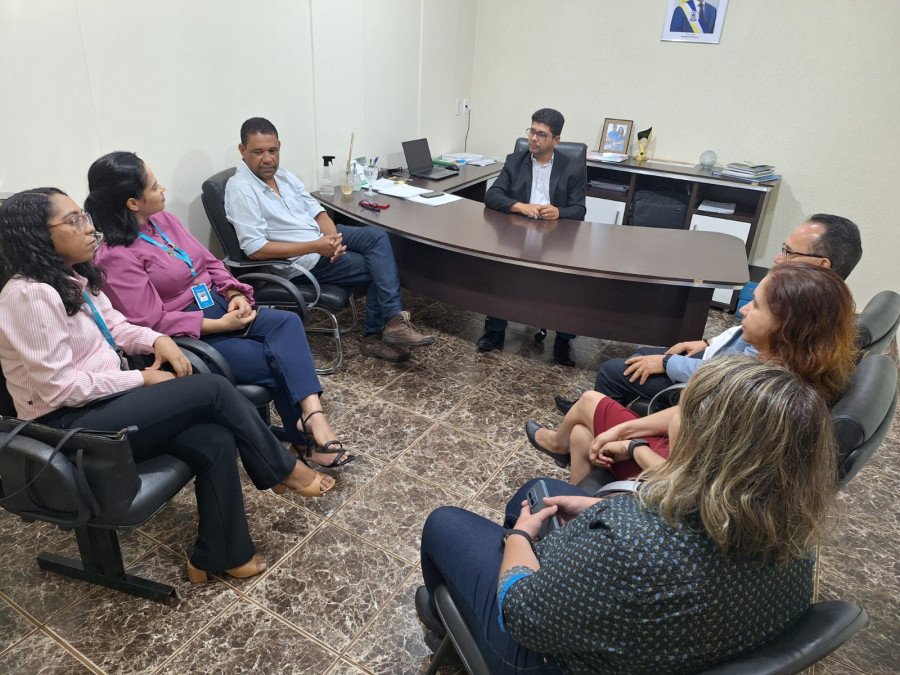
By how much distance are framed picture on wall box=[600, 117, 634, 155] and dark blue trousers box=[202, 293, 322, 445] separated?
3.30 meters

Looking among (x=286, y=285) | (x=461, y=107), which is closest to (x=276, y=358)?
(x=286, y=285)

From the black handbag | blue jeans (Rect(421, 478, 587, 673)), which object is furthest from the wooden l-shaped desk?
the black handbag

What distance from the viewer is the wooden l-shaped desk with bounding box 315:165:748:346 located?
264 cm

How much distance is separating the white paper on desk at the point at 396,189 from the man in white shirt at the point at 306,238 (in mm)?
442

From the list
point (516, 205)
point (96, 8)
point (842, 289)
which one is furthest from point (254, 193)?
point (842, 289)

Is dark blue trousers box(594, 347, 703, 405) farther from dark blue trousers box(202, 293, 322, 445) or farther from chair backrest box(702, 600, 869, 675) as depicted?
chair backrest box(702, 600, 869, 675)

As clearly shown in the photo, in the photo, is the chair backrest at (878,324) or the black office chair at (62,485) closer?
the black office chair at (62,485)

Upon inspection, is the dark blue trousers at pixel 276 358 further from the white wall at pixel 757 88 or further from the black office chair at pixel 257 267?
the white wall at pixel 757 88

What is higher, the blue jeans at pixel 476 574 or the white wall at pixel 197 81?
the white wall at pixel 197 81

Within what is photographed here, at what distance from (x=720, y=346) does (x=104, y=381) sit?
6.31 ft

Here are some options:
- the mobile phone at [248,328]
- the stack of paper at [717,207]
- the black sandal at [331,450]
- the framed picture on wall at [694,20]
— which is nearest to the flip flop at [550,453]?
the black sandal at [331,450]

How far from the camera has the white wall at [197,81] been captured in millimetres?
2248

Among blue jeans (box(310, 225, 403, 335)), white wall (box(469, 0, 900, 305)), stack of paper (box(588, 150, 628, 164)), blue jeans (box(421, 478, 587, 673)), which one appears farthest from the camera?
stack of paper (box(588, 150, 628, 164))

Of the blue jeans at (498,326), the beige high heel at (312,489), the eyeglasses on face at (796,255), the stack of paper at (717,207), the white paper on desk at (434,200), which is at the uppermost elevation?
the eyeglasses on face at (796,255)
